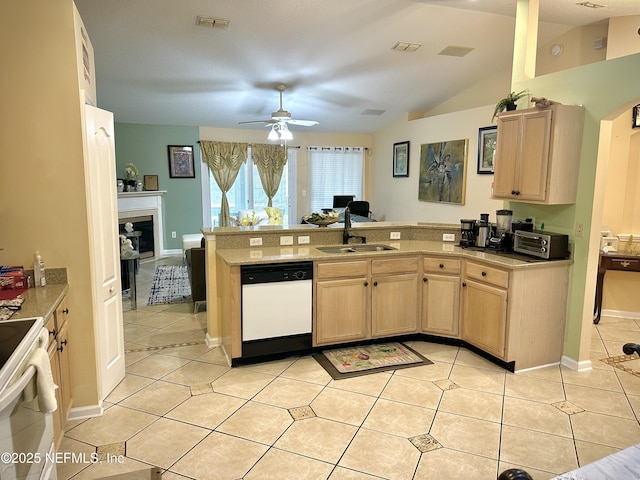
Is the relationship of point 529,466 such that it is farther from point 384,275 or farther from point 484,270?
point 384,275

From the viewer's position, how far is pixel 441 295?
12.6 ft

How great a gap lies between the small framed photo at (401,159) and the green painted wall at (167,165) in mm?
4036

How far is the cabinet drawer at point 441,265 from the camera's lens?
3762 millimetres

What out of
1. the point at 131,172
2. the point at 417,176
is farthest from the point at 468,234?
the point at 131,172

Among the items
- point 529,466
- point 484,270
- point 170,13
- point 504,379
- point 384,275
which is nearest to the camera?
point 529,466

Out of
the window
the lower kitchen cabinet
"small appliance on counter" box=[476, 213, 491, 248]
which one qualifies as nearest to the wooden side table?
"small appliance on counter" box=[476, 213, 491, 248]

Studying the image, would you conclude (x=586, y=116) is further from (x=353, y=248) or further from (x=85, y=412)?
(x=85, y=412)

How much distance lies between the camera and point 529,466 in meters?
2.24

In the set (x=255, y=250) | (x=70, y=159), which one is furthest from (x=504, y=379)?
(x=70, y=159)

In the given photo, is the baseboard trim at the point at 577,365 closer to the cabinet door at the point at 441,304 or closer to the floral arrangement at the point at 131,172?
the cabinet door at the point at 441,304

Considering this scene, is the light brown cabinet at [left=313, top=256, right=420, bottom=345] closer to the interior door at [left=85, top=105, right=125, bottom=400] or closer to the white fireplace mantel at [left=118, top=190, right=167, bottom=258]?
the interior door at [left=85, top=105, right=125, bottom=400]

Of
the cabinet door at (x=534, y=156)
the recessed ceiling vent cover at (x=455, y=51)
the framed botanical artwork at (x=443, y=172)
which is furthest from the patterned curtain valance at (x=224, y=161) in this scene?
the cabinet door at (x=534, y=156)

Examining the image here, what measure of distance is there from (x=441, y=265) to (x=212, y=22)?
11.1 feet

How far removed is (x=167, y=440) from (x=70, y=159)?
176cm
